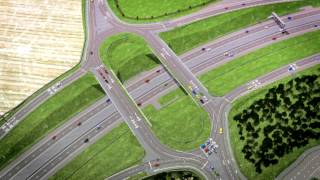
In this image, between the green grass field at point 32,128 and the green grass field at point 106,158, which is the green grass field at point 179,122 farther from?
the green grass field at point 32,128

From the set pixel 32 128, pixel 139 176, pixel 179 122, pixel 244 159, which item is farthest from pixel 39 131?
pixel 244 159

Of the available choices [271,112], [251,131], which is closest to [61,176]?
[251,131]

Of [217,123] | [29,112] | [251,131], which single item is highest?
[29,112]

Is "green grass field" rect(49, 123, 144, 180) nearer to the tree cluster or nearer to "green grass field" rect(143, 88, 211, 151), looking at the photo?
"green grass field" rect(143, 88, 211, 151)

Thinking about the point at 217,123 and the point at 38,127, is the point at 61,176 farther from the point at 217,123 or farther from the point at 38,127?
the point at 217,123

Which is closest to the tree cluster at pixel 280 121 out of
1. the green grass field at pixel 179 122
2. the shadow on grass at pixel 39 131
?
the green grass field at pixel 179 122

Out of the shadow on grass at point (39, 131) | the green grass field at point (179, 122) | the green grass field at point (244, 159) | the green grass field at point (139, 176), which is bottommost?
the green grass field at point (244, 159)
